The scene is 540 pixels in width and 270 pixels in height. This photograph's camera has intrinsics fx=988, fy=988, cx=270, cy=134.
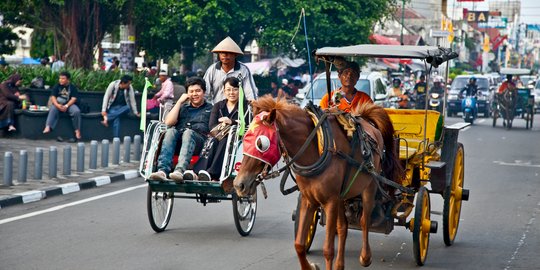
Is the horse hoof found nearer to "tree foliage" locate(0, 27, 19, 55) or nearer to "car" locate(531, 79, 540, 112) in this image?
"tree foliage" locate(0, 27, 19, 55)

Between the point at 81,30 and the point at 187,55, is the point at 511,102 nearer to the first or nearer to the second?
the point at 187,55

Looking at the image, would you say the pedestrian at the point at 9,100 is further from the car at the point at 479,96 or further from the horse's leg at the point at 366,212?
the car at the point at 479,96

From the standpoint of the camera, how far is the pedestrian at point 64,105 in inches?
861

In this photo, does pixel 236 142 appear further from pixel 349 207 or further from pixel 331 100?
pixel 349 207

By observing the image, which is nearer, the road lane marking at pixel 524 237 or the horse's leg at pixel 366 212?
the horse's leg at pixel 366 212

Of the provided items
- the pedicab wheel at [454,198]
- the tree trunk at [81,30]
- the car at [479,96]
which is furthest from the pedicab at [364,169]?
the car at [479,96]

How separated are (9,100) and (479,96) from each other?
24769 millimetres

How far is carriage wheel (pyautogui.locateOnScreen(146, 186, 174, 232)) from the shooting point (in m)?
10.8

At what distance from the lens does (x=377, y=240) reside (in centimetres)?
1093

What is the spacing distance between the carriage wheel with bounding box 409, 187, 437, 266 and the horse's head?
92.4 inches

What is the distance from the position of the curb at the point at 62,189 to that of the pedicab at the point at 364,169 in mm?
4775

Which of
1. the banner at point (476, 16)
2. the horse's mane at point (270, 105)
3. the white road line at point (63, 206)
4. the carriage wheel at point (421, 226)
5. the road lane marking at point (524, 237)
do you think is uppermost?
the banner at point (476, 16)

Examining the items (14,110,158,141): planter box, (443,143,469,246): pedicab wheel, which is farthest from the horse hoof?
(14,110,158,141): planter box

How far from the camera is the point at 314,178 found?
7.88 m
